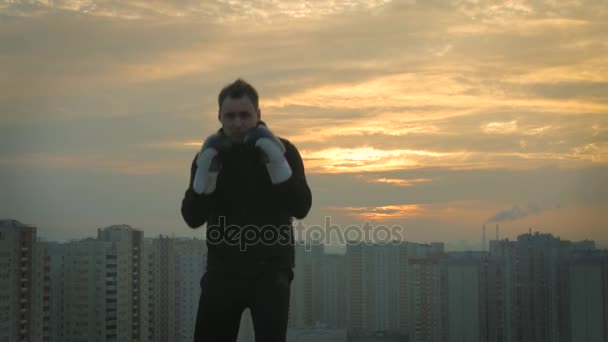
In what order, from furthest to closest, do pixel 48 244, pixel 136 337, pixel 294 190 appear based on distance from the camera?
pixel 136 337 < pixel 48 244 < pixel 294 190

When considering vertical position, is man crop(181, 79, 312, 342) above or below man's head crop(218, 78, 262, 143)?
below

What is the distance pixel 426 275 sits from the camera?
12.1m

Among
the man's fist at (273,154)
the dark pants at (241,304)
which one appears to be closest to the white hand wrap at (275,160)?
the man's fist at (273,154)

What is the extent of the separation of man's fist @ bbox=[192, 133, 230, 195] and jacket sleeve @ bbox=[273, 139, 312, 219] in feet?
0.50

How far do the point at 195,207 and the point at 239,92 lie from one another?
0.31m

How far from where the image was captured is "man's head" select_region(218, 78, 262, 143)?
1.79 metres

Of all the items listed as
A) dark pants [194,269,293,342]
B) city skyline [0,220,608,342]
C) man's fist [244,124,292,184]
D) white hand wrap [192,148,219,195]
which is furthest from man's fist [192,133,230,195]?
city skyline [0,220,608,342]

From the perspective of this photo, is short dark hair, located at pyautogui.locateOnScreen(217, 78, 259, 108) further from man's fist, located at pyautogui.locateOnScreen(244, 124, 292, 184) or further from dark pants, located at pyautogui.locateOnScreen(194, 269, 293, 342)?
dark pants, located at pyautogui.locateOnScreen(194, 269, 293, 342)

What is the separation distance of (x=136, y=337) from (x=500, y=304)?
6.15 m

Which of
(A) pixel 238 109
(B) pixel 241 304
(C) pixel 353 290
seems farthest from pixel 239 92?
(C) pixel 353 290

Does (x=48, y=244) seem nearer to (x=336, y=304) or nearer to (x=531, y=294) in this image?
(x=336, y=304)

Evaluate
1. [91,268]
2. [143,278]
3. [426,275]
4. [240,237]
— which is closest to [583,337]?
[426,275]

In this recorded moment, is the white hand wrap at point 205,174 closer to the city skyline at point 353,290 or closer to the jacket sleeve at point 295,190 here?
the jacket sleeve at point 295,190

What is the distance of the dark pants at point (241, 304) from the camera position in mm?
1732
